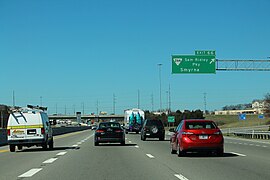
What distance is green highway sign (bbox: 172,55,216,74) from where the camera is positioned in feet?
146

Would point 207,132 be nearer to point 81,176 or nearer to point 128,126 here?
point 81,176

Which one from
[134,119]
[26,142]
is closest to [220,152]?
[26,142]

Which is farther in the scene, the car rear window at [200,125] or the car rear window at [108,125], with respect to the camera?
the car rear window at [108,125]

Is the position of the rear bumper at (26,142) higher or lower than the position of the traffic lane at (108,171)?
higher

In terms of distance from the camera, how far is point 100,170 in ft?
48.5

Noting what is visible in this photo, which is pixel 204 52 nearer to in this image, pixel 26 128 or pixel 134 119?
pixel 134 119

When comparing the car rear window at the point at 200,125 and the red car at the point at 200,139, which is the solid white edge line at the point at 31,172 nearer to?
the red car at the point at 200,139

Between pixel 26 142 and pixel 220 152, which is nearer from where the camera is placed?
pixel 220 152

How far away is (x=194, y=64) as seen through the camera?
44.4 metres

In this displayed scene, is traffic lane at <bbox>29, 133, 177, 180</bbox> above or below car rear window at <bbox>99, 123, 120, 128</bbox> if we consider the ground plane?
below

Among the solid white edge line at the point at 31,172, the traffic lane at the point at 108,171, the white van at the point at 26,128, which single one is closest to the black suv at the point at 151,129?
the white van at the point at 26,128

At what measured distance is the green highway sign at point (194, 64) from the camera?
4444 centimetres

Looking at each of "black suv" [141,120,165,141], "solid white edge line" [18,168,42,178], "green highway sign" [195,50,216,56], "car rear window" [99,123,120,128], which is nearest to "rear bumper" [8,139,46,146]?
"car rear window" [99,123,120,128]

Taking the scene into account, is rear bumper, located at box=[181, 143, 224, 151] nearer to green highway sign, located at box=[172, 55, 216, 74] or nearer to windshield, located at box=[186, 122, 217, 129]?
windshield, located at box=[186, 122, 217, 129]
